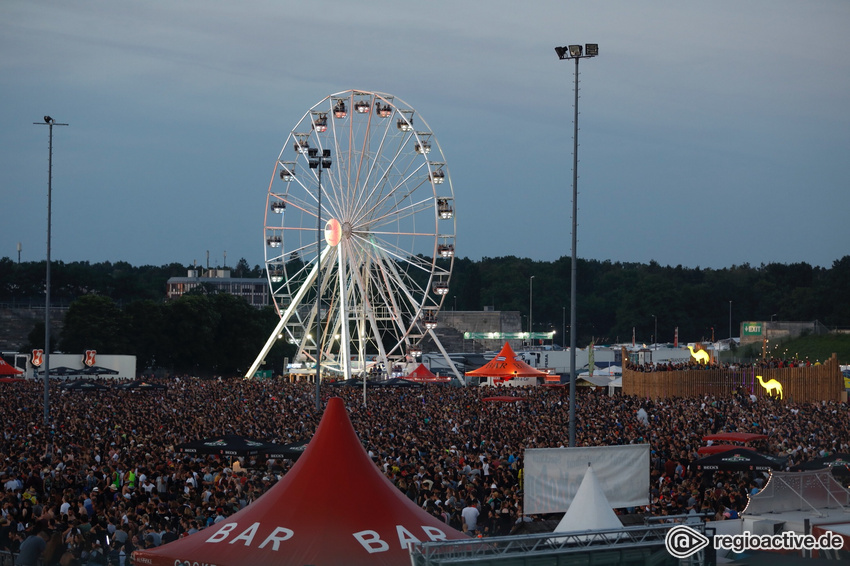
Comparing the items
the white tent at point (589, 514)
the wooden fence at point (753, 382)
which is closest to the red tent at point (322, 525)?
the white tent at point (589, 514)

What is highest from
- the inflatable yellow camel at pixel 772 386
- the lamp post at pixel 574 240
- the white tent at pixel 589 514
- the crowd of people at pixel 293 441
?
the lamp post at pixel 574 240

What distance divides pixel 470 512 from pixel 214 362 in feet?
245

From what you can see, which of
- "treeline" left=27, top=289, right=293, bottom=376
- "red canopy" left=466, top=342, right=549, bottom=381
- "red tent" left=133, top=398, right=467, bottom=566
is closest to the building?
"treeline" left=27, top=289, right=293, bottom=376

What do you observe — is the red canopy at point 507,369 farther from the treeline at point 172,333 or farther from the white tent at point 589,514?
the treeline at point 172,333

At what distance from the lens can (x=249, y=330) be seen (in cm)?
8969

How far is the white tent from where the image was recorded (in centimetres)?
1221

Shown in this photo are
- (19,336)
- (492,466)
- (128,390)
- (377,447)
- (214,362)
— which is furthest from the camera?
(19,336)

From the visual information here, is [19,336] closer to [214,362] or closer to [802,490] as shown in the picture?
[214,362]

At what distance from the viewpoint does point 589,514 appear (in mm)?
12305

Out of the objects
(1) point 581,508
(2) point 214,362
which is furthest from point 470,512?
(2) point 214,362

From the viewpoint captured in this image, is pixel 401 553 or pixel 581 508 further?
pixel 581 508

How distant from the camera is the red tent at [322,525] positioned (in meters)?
10.7

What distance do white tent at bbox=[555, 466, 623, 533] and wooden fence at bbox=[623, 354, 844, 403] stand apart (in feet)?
91.2

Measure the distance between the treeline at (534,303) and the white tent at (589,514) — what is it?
76.2 meters
